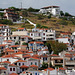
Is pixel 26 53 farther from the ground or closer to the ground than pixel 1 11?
closer to the ground

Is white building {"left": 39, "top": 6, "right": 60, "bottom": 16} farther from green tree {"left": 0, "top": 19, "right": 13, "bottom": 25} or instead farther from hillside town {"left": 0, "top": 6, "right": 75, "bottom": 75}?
hillside town {"left": 0, "top": 6, "right": 75, "bottom": 75}

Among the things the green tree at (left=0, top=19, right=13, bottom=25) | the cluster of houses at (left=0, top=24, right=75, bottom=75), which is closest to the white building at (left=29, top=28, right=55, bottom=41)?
the cluster of houses at (left=0, top=24, right=75, bottom=75)

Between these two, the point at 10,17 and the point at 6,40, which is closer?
the point at 6,40

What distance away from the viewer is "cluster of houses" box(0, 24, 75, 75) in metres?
37.0

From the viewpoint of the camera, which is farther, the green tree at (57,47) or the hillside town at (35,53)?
the green tree at (57,47)

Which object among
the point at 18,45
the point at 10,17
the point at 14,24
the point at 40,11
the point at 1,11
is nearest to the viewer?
the point at 18,45

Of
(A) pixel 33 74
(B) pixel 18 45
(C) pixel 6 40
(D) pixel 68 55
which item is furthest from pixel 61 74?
(C) pixel 6 40

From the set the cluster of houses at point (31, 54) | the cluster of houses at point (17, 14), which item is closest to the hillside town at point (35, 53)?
the cluster of houses at point (31, 54)

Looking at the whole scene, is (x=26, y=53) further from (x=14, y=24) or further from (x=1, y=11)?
(x=1, y=11)

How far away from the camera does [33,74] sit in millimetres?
35781

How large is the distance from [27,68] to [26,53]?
6.28 m

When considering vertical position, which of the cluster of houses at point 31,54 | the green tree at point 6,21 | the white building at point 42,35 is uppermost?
the green tree at point 6,21

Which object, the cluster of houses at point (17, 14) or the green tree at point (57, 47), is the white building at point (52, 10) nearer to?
the cluster of houses at point (17, 14)

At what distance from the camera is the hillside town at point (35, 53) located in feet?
124
